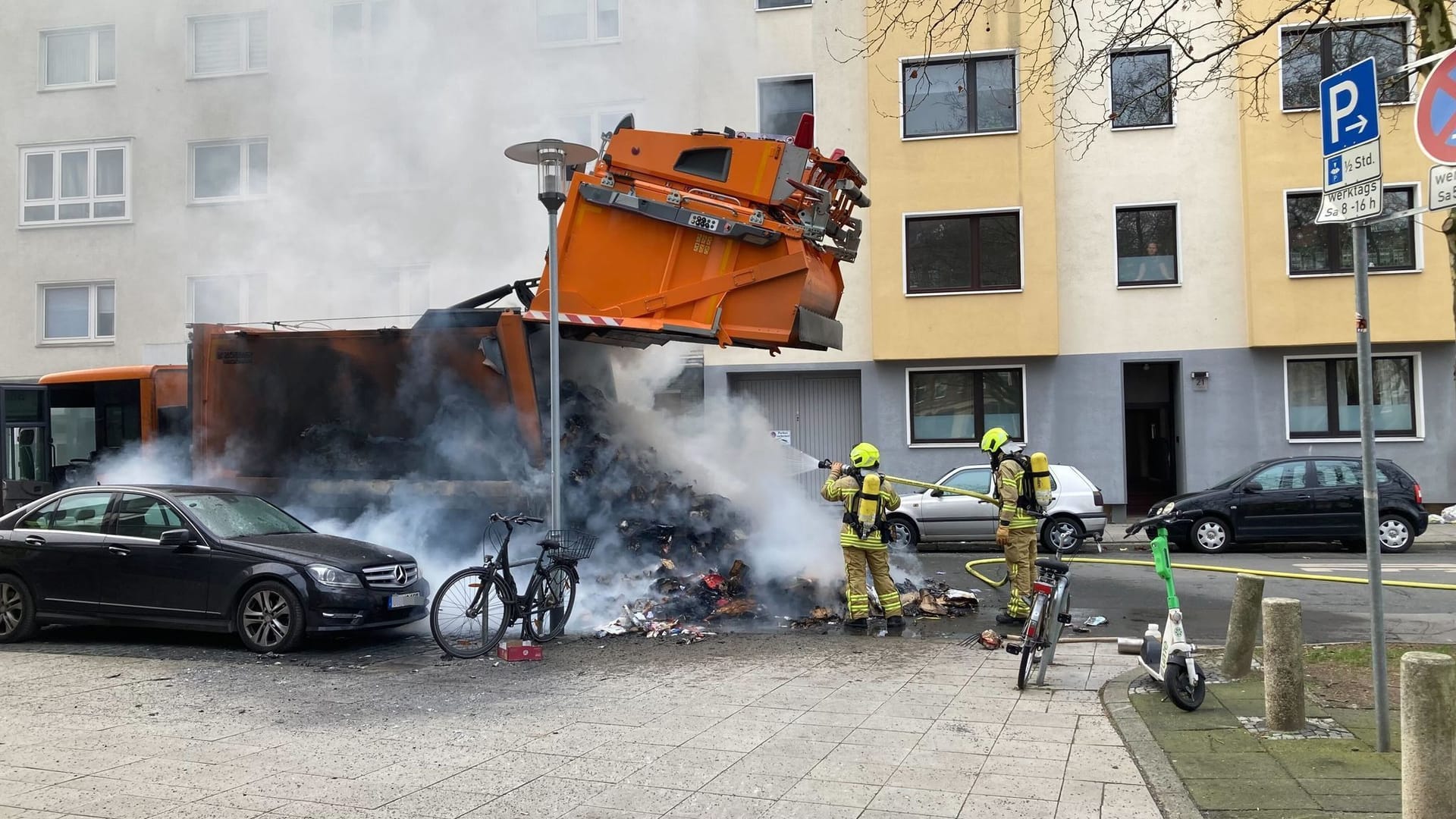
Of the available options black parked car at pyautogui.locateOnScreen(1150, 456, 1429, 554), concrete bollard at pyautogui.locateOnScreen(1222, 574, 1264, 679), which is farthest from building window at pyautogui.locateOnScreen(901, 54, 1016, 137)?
concrete bollard at pyautogui.locateOnScreen(1222, 574, 1264, 679)

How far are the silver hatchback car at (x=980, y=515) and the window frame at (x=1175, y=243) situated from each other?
5.39m

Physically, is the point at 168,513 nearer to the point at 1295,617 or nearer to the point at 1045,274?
the point at 1295,617

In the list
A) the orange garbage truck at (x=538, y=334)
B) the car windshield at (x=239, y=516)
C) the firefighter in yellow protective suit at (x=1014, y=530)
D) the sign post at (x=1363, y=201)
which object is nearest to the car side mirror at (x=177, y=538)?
the car windshield at (x=239, y=516)

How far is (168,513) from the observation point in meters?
7.95

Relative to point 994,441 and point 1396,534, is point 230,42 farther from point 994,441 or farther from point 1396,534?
point 1396,534

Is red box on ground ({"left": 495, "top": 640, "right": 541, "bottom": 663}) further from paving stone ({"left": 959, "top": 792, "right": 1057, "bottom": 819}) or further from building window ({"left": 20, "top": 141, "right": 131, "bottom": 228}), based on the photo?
building window ({"left": 20, "top": 141, "right": 131, "bottom": 228})

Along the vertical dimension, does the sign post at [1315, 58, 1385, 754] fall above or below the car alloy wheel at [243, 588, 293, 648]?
above

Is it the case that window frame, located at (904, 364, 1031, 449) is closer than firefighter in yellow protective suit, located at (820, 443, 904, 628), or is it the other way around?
firefighter in yellow protective suit, located at (820, 443, 904, 628)

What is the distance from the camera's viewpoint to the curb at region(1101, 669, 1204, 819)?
4.02 m

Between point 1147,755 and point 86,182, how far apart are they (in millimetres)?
17900

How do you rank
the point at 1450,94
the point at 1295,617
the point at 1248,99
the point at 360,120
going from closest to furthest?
the point at 1450,94 < the point at 1295,617 < the point at 360,120 < the point at 1248,99

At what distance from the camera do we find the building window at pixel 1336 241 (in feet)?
57.1

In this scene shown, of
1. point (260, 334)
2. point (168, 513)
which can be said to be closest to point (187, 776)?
point (168, 513)

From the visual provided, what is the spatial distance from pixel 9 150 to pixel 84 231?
2.48m
